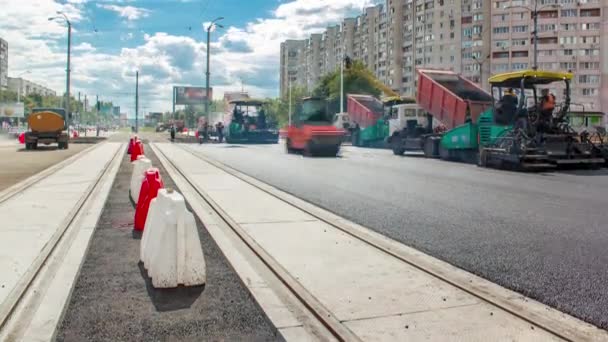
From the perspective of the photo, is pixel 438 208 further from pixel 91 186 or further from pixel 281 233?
pixel 91 186

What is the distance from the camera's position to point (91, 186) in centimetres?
1150

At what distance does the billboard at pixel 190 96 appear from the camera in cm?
11450

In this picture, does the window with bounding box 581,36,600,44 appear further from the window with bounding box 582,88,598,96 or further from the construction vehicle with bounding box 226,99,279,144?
the construction vehicle with bounding box 226,99,279,144

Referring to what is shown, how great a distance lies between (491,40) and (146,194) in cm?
8796

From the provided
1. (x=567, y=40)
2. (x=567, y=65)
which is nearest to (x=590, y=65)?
(x=567, y=65)

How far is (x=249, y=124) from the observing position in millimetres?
36812

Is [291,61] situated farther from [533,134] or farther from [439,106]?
[533,134]

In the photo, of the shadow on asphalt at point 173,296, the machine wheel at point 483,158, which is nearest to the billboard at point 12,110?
the machine wheel at point 483,158

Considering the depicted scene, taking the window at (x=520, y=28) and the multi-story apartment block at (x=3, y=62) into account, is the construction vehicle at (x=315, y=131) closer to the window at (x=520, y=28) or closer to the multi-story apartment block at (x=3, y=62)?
the window at (x=520, y=28)

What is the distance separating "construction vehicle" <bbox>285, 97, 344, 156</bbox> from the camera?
22719 millimetres

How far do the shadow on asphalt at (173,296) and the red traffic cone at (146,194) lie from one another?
2.00 meters

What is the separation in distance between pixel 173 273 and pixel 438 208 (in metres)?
5.26

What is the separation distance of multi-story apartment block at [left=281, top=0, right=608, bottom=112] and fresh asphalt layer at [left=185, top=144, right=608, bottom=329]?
218 feet

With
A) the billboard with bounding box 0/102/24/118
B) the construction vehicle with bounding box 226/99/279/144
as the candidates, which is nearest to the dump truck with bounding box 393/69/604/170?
the construction vehicle with bounding box 226/99/279/144
